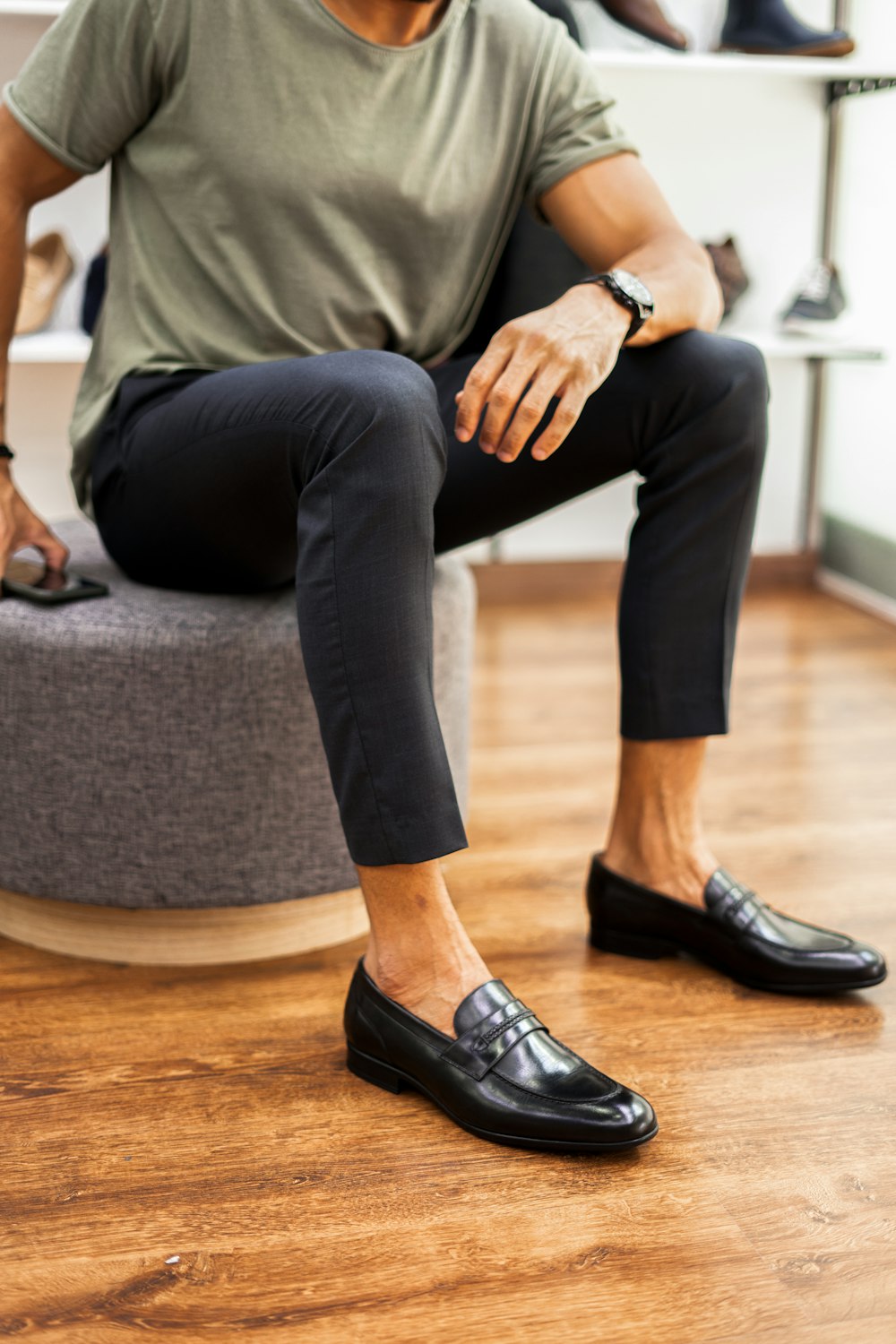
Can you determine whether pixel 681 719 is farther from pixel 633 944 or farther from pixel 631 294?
pixel 631 294

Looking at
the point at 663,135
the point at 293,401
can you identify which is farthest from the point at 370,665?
the point at 663,135

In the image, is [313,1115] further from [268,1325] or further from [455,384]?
[455,384]

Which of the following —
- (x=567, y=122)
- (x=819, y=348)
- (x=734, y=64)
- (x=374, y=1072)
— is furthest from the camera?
(x=819, y=348)

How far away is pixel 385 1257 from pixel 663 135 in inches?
93.4

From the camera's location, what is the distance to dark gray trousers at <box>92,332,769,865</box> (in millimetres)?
932

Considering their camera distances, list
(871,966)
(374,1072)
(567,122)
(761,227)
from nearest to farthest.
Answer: (374,1072)
(871,966)
(567,122)
(761,227)

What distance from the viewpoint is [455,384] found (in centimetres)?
121

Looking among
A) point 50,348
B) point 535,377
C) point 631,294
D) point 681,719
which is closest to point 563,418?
point 535,377

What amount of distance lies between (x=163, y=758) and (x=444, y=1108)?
15.2 inches

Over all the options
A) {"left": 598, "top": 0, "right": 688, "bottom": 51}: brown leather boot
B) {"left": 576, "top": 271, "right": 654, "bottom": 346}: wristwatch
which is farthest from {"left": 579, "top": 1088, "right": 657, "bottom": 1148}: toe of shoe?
{"left": 598, "top": 0, "right": 688, "bottom": 51}: brown leather boot

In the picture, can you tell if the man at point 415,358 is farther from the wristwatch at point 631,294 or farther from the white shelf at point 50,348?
the white shelf at point 50,348

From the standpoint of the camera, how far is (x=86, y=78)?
113cm

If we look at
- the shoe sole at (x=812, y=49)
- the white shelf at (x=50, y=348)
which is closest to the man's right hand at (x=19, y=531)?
the white shelf at (x=50, y=348)

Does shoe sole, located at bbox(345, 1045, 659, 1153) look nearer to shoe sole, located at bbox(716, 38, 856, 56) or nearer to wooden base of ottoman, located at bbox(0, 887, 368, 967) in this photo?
wooden base of ottoman, located at bbox(0, 887, 368, 967)
